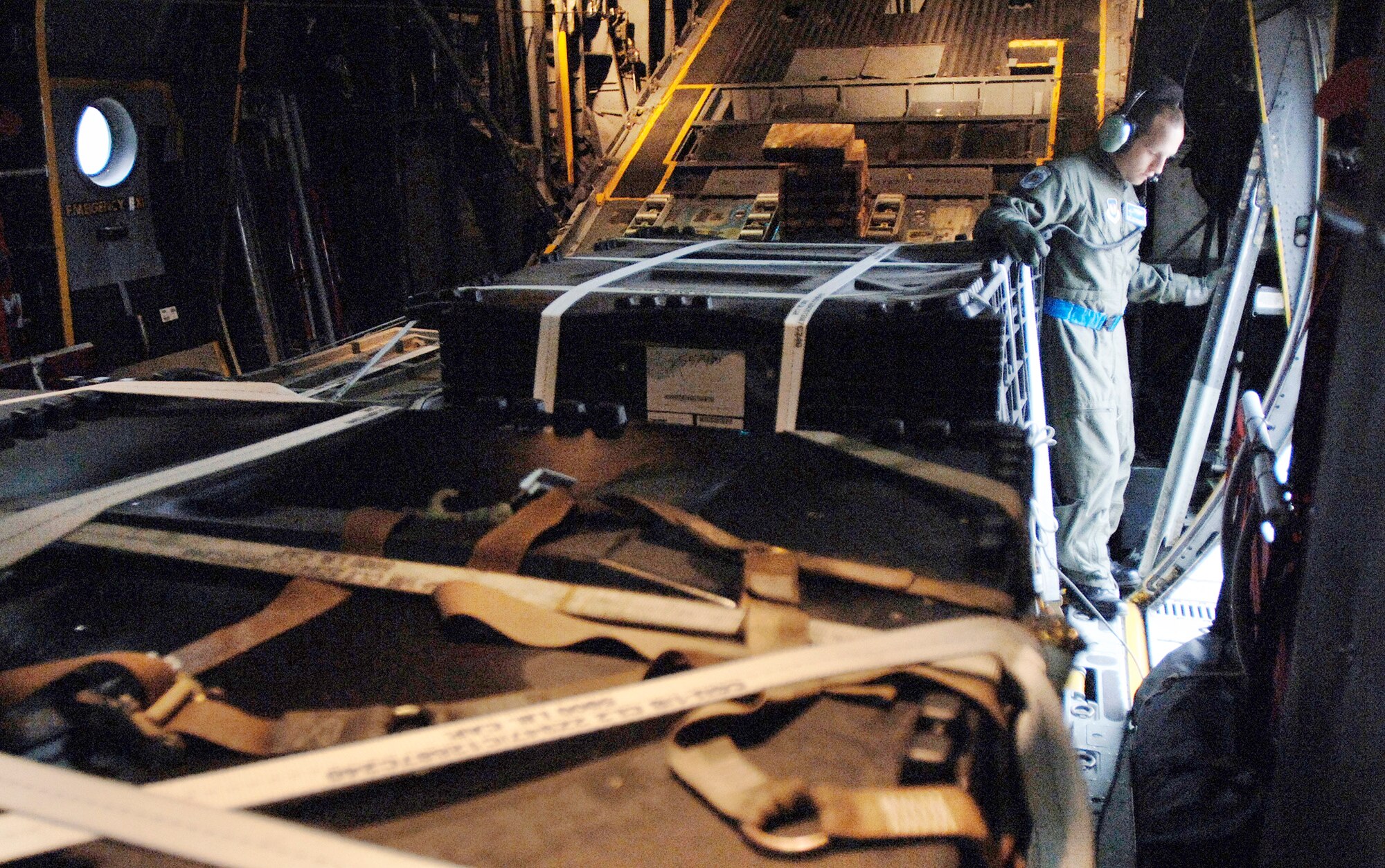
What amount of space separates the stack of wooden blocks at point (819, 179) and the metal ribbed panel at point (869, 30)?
3269 millimetres

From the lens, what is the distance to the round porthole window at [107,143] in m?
5.68

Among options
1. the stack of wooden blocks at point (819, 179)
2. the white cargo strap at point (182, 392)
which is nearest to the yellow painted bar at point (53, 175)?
the white cargo strap at point (182, 392)

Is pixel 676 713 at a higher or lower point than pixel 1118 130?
lower

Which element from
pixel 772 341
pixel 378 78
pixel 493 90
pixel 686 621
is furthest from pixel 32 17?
pixel 686 621

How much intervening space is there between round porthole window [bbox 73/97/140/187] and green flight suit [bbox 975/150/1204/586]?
5.05 m

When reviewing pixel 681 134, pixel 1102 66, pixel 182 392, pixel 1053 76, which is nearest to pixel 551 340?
pixel 182 392

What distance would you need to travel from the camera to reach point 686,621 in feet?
4.00

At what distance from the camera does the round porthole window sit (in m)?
5.68

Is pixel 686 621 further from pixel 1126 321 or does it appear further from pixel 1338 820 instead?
pixel 1126 321

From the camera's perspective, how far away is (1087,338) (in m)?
4.48

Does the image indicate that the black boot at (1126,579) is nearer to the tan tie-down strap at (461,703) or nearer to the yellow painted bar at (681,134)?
the yellow painted bar at (681,134)

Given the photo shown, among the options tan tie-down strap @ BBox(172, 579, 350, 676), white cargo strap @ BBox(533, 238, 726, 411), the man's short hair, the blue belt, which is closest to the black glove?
the blue belt

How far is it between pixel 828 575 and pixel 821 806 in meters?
0.42

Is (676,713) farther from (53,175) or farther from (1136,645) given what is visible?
(53,175)
